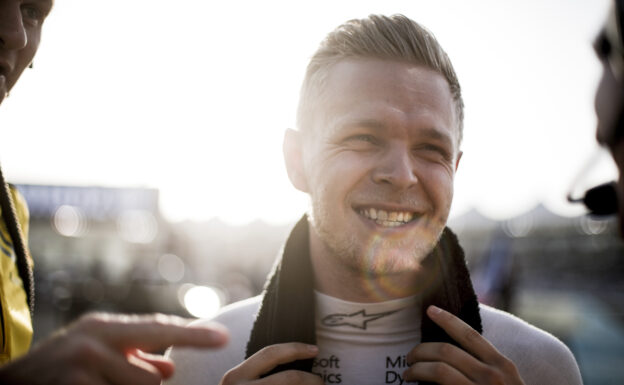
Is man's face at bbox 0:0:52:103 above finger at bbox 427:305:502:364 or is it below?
above

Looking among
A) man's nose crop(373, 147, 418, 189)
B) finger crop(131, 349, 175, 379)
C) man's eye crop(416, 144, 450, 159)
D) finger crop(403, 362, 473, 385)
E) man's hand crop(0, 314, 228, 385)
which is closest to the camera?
man's hand crop(0, 314, 228, 385)

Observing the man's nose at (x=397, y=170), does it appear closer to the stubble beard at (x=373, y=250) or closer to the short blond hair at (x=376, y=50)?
the stubble beard at (x=373, y=250)

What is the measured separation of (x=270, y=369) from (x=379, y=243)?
0.63 metres

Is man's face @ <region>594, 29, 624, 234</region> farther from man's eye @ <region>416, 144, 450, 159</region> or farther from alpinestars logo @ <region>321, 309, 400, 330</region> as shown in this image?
alpinestars logo @ <region>321, 309, 400, 330</region>

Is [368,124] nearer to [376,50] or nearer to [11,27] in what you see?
[376,50]

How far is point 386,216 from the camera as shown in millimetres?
1735

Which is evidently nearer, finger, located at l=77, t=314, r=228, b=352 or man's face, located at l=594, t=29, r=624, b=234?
finger, located at l=77, t=314, r=228, b=352

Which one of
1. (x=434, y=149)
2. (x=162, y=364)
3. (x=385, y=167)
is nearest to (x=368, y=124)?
(x=385, y=167)

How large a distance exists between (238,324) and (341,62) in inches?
51.2

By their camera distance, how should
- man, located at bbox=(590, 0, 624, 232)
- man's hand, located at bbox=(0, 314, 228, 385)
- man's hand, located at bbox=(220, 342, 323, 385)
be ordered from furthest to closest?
man's hand, located at bbox=(220, 342, 323, 385) < man, located at bbox=(590, 0, 624, 232) < man's hand, located at bbox=(0, 314, 228, 385)

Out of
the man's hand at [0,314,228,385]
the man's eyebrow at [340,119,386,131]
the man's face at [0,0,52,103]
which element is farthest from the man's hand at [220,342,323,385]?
the man's face at [0,0,52,103]

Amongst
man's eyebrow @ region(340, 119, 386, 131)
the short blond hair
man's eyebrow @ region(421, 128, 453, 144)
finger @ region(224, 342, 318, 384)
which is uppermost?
the short blond hair

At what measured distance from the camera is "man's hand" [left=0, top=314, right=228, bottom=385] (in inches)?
31.4

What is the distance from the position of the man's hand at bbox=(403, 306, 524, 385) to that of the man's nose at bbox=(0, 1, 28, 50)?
5.95ft
